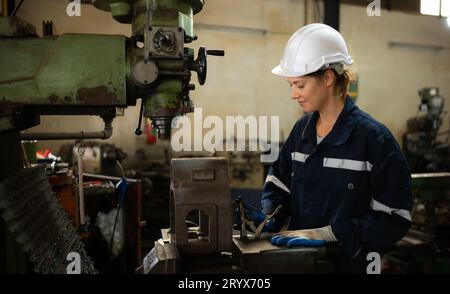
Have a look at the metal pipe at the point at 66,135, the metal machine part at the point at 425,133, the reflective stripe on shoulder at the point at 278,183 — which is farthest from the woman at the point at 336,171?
the metal machine part at the point at 425,133

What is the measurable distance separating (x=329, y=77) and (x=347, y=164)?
0.30 metres

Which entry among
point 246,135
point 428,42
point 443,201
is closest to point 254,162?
point 246,135

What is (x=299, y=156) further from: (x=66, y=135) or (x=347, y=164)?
(x=66, y=135)

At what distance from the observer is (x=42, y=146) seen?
367cm

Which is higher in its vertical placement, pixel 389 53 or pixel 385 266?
pixel 389 53

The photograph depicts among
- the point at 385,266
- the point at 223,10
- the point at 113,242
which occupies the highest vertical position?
the point at 223,10

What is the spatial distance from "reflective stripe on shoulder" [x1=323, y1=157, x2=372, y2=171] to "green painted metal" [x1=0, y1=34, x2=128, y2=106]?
72cm

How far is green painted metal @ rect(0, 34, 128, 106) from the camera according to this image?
903 mm

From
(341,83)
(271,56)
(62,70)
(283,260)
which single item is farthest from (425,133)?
(62,70)

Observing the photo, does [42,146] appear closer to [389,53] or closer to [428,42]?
[389,53]

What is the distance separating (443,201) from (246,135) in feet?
6.89

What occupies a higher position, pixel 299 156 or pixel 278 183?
pixel 299 156

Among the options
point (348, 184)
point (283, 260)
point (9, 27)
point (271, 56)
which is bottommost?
point (283, 260)

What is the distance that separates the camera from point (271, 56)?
172 inches
